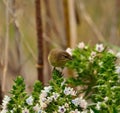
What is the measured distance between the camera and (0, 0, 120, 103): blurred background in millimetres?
1453

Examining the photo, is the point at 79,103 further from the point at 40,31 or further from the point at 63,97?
the point at 40,31

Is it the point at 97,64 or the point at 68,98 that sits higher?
the point at 97,64

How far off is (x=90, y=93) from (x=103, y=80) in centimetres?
18

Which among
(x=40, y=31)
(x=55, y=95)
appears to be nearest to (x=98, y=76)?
(x=55, y=95)

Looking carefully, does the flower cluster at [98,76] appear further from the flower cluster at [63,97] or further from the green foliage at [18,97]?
the green foliage at [18,97]

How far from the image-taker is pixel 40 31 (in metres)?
1.44

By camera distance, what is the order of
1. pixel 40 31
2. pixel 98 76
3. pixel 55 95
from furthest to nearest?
pixel 40 31 < pixel 98 76 < pixel 55 95

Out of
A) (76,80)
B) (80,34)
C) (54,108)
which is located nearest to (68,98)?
(54,108)

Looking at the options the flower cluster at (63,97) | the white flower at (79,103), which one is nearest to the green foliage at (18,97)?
the flower cluster at (63,97)

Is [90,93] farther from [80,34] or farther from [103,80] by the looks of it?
[80,34]

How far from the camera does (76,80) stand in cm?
112

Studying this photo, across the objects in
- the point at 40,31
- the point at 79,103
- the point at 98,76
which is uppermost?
the point at 40,31

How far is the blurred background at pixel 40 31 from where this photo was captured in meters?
1.45

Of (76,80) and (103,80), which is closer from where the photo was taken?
(103,80)
